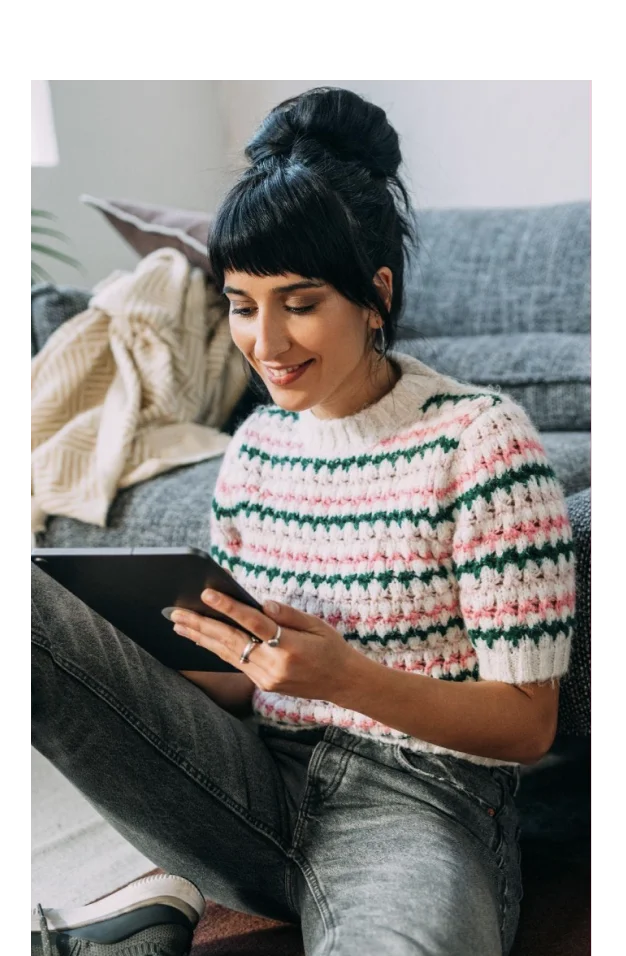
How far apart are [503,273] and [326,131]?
114cm

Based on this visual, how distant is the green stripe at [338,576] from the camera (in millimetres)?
938

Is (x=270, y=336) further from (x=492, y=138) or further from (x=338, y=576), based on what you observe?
(x=492, y=138)

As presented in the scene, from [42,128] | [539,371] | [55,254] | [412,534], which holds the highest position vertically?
[42,128]

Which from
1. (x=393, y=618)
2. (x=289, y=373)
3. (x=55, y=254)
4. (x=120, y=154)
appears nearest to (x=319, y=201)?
(x=289, y=373)

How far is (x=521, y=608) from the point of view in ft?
2.85

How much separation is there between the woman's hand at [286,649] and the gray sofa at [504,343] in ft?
1.87

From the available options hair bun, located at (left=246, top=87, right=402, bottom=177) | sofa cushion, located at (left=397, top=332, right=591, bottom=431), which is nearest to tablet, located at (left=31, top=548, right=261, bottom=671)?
hair bun, located at (left=246, top=87, right=402, bottom=177)

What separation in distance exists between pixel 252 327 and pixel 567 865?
0.74 m

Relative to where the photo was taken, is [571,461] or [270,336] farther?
[571,461]

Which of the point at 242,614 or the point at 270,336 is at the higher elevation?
the point at 270,336

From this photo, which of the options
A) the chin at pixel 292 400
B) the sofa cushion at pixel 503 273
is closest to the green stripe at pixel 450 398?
the chin at pixel 292 400

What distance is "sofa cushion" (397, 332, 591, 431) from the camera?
Result: 1787mm

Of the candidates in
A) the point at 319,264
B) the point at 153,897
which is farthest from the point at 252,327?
the point at 153,897
